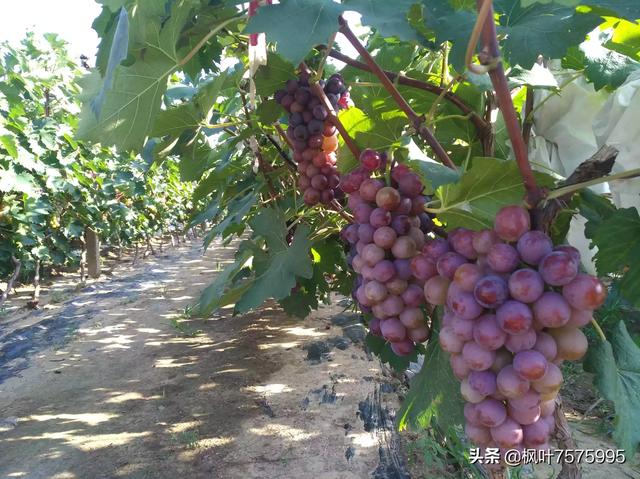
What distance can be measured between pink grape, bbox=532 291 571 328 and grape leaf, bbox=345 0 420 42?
464 mm

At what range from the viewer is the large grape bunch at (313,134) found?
4.76 ft

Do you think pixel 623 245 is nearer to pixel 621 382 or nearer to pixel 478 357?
pixel 621 382

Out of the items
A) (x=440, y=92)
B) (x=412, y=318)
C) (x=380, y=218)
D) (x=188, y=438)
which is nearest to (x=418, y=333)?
(x=412, y=318)

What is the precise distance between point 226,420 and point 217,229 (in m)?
2.03

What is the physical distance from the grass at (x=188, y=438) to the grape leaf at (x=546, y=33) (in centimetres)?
313

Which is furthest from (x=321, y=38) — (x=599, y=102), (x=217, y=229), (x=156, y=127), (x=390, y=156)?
(x=217, y=229)

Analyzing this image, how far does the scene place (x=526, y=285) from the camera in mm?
679

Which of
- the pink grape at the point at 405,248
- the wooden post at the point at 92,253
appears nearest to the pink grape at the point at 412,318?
the pink grape at the point at 405,248

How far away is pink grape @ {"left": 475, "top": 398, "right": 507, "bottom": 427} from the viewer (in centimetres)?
71

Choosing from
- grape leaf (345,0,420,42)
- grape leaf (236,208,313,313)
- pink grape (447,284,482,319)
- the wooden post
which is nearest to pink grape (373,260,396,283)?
pink grape (447,284,482,319)

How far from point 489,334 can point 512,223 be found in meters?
0.17

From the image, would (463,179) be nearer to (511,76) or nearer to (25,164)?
(511,76)

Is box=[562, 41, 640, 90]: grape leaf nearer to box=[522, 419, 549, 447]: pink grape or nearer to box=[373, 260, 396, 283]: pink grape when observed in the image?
box=[373, 260, 396, 283]: pink grape

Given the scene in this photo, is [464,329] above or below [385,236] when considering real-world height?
below
